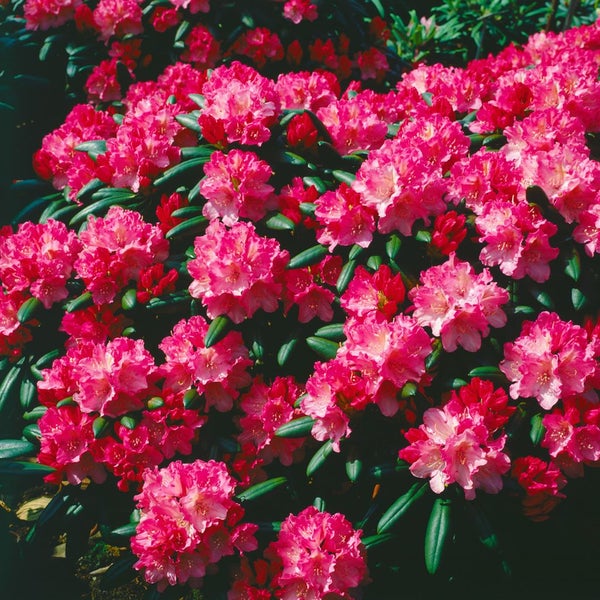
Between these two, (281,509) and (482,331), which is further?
(281,509)

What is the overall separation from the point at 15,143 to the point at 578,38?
2.59m

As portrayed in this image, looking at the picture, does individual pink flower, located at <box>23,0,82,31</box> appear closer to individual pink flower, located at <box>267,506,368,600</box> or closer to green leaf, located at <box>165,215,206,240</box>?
green leaf, located at <box>165,215,206,240</box>

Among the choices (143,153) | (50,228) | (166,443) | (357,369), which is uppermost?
(143,153)

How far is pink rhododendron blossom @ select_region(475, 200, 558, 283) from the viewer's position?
1.75m

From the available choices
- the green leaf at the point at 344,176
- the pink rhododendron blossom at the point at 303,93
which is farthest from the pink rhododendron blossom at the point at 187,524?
the pink rhododendron blossom at the point at 303,93

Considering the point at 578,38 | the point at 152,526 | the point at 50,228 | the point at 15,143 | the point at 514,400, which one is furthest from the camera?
the point at 15,143

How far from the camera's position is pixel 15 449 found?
1981 millimetres

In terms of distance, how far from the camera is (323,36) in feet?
11.5

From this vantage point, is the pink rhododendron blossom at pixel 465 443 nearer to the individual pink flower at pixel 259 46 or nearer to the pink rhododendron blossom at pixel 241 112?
the pink rhododendron blossom at pixel 241 112

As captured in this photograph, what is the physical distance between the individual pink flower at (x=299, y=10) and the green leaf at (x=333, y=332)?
1.98 metres

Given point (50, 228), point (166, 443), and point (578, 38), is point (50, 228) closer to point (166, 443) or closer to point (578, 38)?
point (166, 443)

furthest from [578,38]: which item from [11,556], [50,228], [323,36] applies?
[11,556]

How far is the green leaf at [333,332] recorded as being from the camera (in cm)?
184

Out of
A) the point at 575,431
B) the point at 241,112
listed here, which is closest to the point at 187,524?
the point at 575,431
